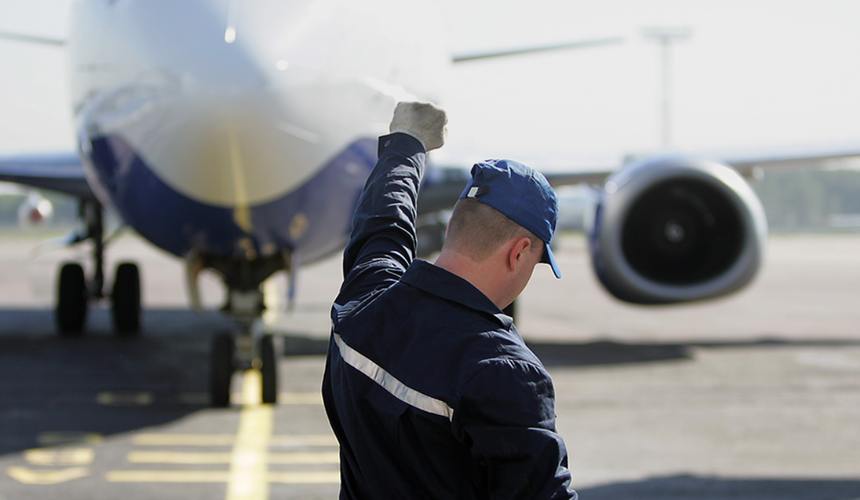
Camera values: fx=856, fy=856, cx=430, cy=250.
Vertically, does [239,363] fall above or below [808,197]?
below

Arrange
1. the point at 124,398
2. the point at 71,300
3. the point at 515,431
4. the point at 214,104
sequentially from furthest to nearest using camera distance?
1. the point at 71,300
2. the point at 124,398
3. the point at 214,104
4. the point at 515,431

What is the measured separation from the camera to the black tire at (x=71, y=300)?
27.6ft

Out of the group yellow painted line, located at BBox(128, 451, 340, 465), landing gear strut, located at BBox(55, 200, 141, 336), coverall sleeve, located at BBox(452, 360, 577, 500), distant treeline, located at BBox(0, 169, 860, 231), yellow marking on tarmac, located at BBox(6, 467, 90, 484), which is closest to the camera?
coverall sleeve, located at BBox(452, 360, 577, 500)

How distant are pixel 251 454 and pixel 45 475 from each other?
3.07 feet

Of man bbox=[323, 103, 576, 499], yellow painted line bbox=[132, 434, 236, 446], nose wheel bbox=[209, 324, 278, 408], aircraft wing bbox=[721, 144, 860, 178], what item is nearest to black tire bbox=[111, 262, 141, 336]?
nose wheel bbox=[209, 324, 278, 408]

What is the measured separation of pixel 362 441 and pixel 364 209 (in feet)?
1.75

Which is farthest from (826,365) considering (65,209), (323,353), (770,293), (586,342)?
(65,209)

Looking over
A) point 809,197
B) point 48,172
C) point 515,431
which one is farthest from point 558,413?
point 809,197

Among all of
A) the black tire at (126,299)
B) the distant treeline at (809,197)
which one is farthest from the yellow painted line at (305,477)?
the distant treeline at (809,197)

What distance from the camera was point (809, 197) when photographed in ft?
226

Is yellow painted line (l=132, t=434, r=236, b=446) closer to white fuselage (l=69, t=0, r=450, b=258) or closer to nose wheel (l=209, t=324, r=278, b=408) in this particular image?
nose wheel (l=209, t=324, r=278, b=408)

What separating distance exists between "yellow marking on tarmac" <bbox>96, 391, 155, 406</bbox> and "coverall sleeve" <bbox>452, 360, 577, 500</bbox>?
4.59 meters

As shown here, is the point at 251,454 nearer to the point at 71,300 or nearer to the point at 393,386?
the point at 393,386

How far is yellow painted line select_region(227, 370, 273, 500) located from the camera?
371 centimetres
